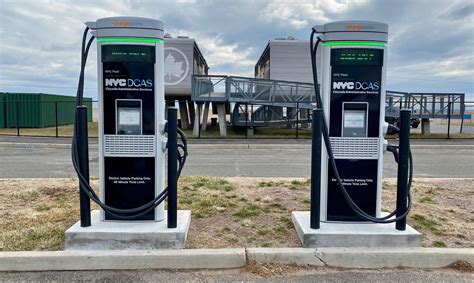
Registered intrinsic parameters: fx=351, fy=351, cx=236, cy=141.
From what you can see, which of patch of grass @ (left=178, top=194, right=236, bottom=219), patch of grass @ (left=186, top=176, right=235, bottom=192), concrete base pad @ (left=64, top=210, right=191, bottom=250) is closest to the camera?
concrete base pad @ (left=64, top=210, right=191, bottom=250)

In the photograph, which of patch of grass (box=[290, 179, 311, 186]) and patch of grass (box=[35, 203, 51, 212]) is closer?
patch of grass (box=[35, 203, 51, 212])

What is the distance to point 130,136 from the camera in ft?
13.0

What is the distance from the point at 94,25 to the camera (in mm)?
3895

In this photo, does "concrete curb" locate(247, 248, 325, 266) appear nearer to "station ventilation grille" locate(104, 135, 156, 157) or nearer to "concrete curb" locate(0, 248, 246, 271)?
"concrete curb" locate(0, 248, 246, 271)

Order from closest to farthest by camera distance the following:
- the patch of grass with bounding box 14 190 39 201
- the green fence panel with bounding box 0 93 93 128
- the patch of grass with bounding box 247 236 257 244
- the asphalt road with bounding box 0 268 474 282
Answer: the asphalt road with bounding box 0 268 474 282, the patch of grass with bounding box 247 236 257 244, the patch of grass with bounding box 14 190 39 201, the green fence panel with bounding box 0 93 93 128

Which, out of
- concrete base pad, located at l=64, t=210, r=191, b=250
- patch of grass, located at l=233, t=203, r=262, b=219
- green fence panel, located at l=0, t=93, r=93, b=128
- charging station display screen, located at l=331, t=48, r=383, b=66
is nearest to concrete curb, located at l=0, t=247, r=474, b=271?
concrete base pad, located at l=64, t=210, r=191, b=250

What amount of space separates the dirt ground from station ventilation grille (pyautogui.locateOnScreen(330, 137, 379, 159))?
1.12 m

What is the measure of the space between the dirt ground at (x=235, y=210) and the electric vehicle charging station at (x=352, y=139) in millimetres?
507

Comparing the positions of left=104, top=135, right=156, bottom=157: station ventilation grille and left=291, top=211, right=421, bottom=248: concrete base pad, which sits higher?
left=104, top=135, right=156, bottom=157: station ventilation grille

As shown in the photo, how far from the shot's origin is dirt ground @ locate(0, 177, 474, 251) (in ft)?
12.8

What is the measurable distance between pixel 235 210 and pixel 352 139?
6.29 feet

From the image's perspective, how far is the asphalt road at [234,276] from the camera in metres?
3.23

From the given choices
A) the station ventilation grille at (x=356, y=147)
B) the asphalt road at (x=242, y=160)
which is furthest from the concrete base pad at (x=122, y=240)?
the asphalt road at (x=242, y=160)

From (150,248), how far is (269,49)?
84.3 feet
